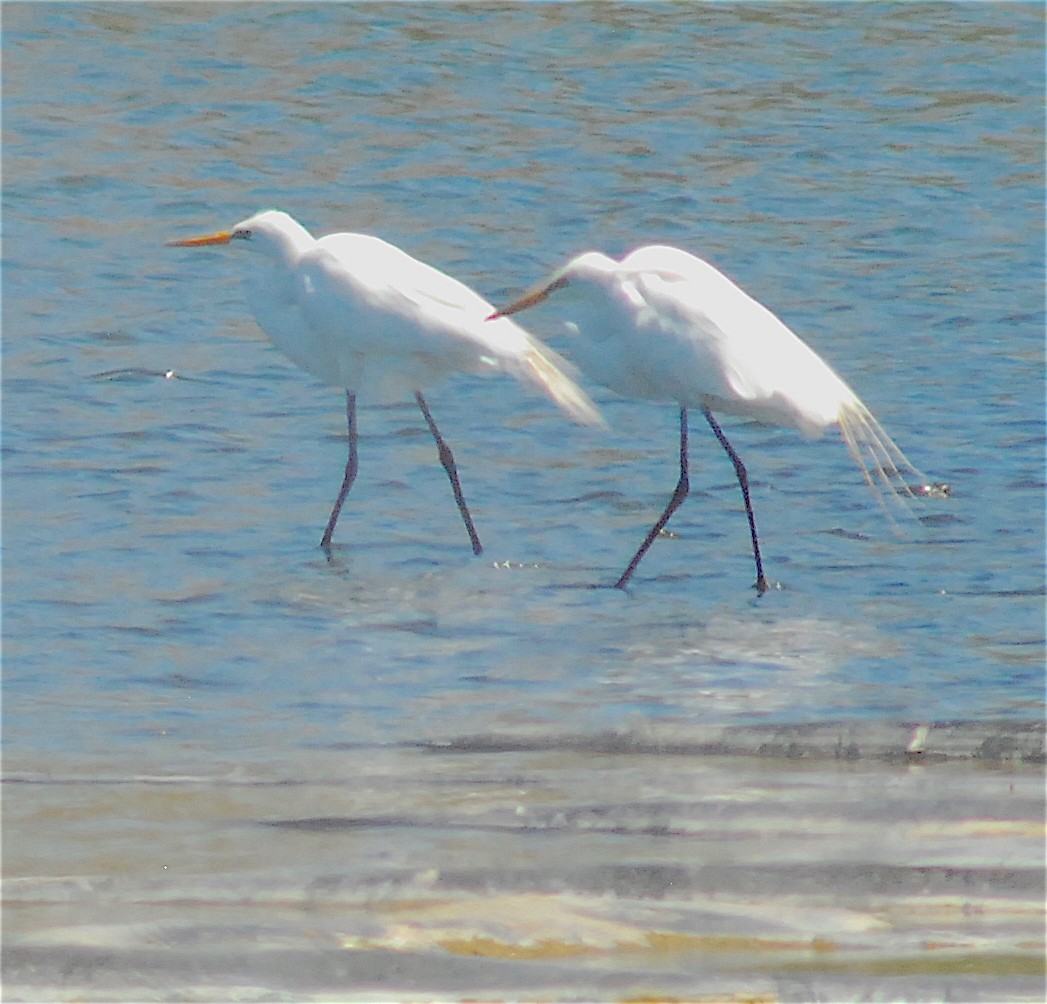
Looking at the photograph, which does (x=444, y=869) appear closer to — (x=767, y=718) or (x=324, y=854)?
(x=324, y=854)

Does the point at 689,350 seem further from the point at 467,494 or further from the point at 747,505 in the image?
the point at 467,494

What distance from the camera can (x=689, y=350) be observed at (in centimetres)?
620

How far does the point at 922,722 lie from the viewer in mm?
4598

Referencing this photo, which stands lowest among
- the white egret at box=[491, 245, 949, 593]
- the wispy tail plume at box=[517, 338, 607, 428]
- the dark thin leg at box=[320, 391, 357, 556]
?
the dark thin leg at box=[320, 391, 357, 556]

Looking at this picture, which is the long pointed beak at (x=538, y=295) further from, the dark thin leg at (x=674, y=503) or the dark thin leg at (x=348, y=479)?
the dark thin leg at (x=348, y=479)

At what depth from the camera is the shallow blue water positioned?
5.02m

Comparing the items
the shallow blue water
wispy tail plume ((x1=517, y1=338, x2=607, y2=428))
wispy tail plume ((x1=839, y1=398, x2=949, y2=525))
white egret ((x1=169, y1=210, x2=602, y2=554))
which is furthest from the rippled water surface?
white egret ((x1=169, y1=210, x2=602, y2=554))

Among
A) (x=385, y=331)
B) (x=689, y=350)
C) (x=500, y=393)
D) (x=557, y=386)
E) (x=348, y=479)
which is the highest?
(x=689, y=350)

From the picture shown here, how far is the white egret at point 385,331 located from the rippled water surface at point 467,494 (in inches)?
14.7

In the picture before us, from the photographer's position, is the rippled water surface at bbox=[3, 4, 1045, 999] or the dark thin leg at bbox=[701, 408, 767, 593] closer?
the rippled water surface at bbox=[3, 4, 1045, 999]

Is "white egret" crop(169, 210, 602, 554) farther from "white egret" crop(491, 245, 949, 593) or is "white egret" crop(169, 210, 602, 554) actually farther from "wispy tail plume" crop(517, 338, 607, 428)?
"white egret" crop(491, 245, 949, 593)

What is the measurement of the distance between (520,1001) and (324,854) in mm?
719

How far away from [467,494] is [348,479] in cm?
43

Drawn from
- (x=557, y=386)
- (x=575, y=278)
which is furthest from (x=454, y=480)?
(x=575, y=278)
